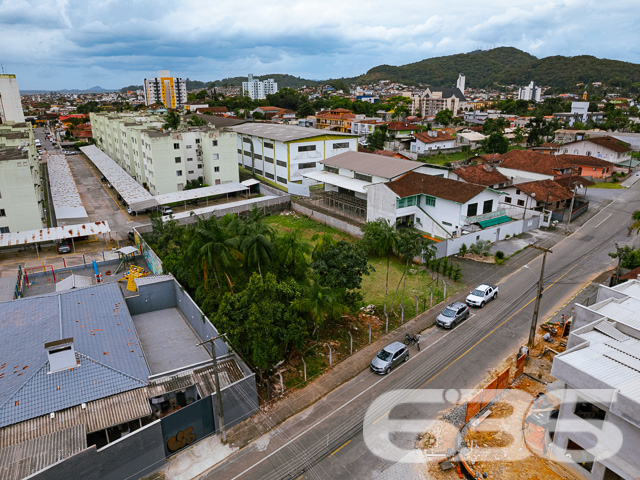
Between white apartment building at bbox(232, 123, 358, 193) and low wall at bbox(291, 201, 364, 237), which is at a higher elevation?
white apartment building at bbox(232, 123, 358, 193)

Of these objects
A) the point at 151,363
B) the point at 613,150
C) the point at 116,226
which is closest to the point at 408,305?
the point at 151,363

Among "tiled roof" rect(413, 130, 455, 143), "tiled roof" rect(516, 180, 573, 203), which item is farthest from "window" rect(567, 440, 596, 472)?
"tiled roof" rect(413, 130, 455, 143)

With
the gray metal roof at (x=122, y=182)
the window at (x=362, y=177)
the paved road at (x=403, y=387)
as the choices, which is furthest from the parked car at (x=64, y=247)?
the window at (x=362, y=177)

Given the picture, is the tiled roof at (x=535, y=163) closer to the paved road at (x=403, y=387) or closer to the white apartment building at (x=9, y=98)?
the paved road at (x=403, y=387)

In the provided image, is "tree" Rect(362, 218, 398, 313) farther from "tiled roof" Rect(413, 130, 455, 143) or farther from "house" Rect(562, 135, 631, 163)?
"house" Rect(562, 135, 631, 163)

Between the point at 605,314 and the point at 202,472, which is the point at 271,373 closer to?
the point at 202,472

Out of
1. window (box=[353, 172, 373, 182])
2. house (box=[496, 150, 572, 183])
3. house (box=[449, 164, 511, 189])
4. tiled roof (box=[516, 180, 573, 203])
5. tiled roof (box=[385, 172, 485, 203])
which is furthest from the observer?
house (box=[496, 150, 572, 183])
